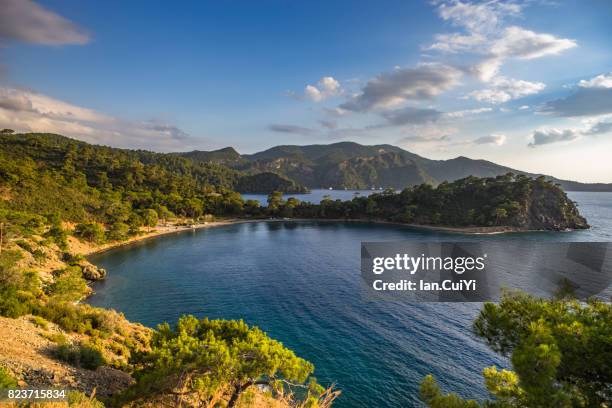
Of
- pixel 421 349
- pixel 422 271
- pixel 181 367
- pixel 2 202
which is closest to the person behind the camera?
pixel 181 367

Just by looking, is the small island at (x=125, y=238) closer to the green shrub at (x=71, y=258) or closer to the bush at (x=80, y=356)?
the bush at (x=80, y=356)

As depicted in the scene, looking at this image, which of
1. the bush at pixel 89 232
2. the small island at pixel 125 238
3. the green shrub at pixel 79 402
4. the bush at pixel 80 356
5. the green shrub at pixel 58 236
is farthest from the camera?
the bush at pixel 89 232

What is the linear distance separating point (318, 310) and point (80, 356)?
21561 millimetres

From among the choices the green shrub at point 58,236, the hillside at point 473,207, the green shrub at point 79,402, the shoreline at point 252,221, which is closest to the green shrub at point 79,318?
the green shrub at point 79,402

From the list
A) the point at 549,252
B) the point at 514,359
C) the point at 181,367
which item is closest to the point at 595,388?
the point at 514,359

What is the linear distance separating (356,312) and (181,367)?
2283 centimetres

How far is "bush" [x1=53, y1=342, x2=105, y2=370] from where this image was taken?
1417 cm

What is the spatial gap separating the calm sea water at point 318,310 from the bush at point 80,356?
529 inches

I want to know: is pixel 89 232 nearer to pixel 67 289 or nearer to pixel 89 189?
pixel 89 189

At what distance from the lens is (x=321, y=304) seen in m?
33.5

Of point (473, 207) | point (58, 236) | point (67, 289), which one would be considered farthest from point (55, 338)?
point (473, 207)

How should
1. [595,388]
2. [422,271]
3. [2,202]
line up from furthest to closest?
[2,202]
[422,271]
[595,388]

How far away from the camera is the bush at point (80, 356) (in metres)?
14.2

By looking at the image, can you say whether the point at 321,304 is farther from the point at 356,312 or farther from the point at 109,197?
the point at 109,197
